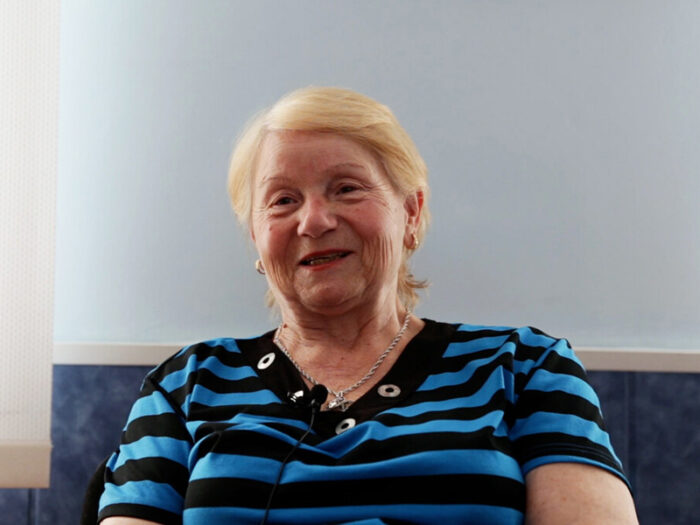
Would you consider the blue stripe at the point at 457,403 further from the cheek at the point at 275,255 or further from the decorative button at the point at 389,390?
the cheek at the point at 275,255

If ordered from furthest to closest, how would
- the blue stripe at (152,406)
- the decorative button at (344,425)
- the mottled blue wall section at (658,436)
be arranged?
the mottled blue wall section at (658,436), the blue stripe at (152,406), the decorative button at (344,425)

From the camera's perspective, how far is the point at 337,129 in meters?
1.36

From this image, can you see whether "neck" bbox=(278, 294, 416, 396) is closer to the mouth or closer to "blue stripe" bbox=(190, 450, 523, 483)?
the mouth

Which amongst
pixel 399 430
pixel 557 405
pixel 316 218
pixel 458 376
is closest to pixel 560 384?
pixel 557 405

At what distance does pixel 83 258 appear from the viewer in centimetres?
187

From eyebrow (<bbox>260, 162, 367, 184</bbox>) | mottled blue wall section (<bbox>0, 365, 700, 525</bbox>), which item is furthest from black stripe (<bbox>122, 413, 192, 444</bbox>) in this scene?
mottled blue wall section (<bbox>0, 365, 700, 525</bbox>)

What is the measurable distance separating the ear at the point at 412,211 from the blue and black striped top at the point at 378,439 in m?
0.22

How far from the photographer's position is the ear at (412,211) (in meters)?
1.48

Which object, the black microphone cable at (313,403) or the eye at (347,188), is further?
the eye at (347,188)

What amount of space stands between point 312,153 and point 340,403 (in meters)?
0.44

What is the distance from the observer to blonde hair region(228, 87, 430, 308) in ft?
4.48

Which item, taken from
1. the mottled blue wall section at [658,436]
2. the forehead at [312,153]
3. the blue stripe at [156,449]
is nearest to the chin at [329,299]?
the forehead at [312,153]

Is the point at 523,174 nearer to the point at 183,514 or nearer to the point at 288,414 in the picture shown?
the point at 288,414

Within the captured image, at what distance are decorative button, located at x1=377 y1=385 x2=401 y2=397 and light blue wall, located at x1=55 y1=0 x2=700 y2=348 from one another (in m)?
0.53
